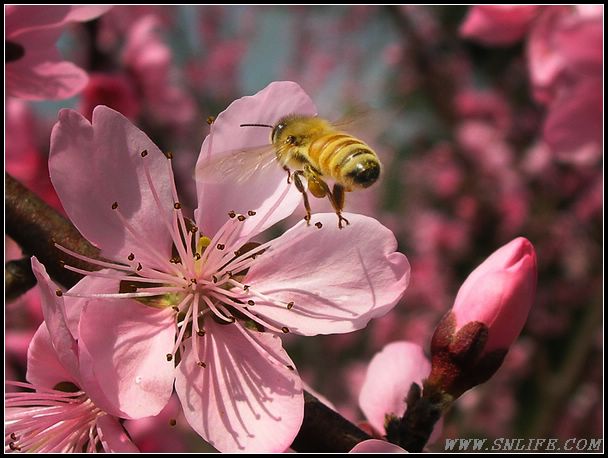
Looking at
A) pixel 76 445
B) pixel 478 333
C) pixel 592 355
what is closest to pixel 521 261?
pixel 478 333

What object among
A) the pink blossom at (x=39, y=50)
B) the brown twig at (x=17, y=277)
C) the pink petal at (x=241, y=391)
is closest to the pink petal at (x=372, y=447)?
the pink petal at (x=241, y=391)

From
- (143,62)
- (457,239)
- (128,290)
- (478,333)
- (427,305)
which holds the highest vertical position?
(143,62)

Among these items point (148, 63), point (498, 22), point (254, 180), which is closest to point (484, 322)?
point (254, 180)

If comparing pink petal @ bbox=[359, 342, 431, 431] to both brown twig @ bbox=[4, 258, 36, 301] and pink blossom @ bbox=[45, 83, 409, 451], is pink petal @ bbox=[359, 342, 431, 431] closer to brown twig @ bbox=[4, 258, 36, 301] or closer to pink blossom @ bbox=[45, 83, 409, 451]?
pink blossom @ bbox=[45, 83, 409, 451]

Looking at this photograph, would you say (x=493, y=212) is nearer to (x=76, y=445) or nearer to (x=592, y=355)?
(x=592, y=355)

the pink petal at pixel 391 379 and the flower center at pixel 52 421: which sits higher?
the flower center at pixel 52 421

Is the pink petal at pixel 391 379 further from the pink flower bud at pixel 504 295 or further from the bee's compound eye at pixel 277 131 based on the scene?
the bee's compound eye at pixel 277 131

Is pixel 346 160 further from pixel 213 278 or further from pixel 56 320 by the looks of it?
pixel 56 320
